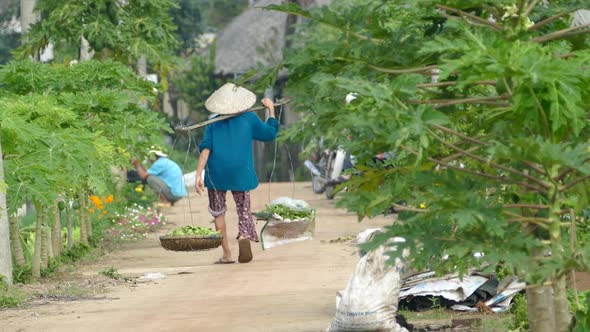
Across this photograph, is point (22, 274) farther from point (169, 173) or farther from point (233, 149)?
point (169, 173)

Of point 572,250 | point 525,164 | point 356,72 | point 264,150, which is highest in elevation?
point 356,72

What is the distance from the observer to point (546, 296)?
746 centimetres

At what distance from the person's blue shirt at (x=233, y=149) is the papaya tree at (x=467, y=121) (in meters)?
6.72

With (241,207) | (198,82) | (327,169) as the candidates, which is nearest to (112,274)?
(241,207)

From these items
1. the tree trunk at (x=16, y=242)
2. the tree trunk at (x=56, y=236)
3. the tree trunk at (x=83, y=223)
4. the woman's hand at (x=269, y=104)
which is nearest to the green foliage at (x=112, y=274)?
the tree trunk at (x=16, y=242)

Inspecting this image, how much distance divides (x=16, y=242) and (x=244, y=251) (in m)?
2.43

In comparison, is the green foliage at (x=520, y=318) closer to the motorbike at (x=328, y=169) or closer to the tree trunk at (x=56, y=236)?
the tree trunk at (x=56, y=236)

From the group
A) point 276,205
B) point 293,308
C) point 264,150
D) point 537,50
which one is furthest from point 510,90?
point 264,150

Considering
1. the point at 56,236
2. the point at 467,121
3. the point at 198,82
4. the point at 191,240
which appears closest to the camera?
the point at 467,121

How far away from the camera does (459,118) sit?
7844 mm

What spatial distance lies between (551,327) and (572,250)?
0.75m

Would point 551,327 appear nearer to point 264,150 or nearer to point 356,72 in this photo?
point 356,72

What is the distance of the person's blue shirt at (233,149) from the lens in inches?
581

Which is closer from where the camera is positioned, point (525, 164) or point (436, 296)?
point (525, 164)
